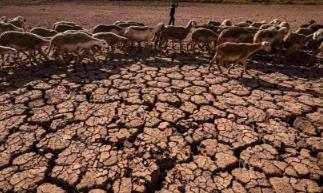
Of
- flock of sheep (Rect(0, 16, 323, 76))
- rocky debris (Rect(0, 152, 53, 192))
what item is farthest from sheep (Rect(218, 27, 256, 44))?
rocky debris (Rect(0, 152, 53, 192))

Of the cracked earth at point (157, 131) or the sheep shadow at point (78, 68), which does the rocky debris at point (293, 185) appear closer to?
the cracked earth at point (157, 131)

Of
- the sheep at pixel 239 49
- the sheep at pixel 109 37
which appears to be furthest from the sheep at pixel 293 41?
the sheep at pixel 109 37

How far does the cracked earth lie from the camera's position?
13.7 feet

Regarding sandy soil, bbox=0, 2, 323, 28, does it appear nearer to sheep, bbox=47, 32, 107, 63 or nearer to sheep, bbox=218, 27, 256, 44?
sheep, bbox=47, 32, 107, 63

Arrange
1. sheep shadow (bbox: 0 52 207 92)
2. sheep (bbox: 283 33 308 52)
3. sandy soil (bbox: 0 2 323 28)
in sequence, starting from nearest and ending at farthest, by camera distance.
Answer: sheep shadow (bbox: 0 52 207 92), sheep (bbox: 283 33 308 52), sandy soil (bbox: 0 2 323 28)

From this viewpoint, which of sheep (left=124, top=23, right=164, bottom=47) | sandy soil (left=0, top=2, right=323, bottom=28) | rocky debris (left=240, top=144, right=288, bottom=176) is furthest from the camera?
sandy soil (left=0, top=2, right=323, bottom=28)

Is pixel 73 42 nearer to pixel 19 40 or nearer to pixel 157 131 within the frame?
pixel 19 40

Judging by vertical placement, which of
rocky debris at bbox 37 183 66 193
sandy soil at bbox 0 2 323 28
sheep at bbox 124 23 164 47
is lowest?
rocky debris at bbox 37 183 66 193

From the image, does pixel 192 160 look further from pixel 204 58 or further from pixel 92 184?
pixel 204 58

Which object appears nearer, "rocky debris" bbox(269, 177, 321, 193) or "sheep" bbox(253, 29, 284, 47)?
"rocky debris" bbox(269, 177, 321, 193)

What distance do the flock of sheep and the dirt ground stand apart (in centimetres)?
58

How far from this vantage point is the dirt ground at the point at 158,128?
418 cm

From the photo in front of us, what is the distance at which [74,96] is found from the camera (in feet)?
21.6

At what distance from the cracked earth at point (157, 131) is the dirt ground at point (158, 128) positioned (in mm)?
19
